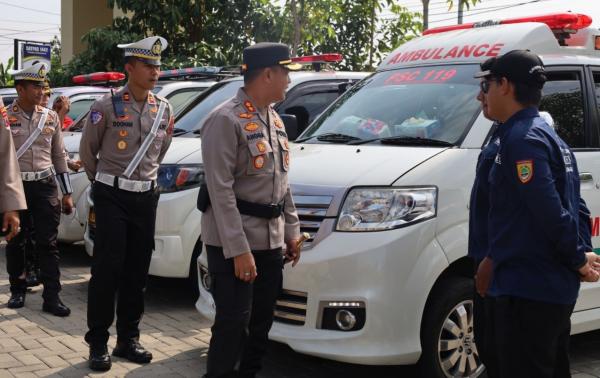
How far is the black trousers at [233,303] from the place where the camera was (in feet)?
12.6

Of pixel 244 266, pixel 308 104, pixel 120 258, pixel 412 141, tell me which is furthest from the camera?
pixel 308 104

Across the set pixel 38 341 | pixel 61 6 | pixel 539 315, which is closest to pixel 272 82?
pixel 539 315

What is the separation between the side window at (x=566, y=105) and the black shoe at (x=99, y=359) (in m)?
3.02

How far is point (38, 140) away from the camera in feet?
21.4

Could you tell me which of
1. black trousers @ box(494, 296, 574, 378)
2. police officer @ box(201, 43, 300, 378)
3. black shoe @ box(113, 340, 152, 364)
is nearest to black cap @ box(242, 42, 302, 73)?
police officer @ box(201, 43, 300, 378)

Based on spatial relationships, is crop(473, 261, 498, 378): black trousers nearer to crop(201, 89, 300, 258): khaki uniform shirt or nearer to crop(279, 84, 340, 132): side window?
crop(201, 89, 300, 258): khaki uniform shirt

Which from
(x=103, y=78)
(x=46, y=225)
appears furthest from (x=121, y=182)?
(x=103, y=78)

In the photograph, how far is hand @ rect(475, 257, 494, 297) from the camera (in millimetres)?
3342

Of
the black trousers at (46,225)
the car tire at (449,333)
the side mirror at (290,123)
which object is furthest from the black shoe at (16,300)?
the car tire at (449,333)

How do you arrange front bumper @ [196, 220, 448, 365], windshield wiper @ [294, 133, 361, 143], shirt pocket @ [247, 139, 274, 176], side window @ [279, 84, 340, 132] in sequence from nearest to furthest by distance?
1. shirt pocket @ [247, 139, 274, 176]
2. front bumper @ [196, 220, 448, 365]
3. windshield wiper @ [294, 133, 361, 143]
4. side window @ [279, 84, 340, 132]

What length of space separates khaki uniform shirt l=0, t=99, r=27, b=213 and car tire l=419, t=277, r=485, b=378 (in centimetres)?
213

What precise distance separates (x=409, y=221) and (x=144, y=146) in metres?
1.83

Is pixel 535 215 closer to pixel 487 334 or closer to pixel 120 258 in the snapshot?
pixel 487 334

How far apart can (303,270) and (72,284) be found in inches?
146
